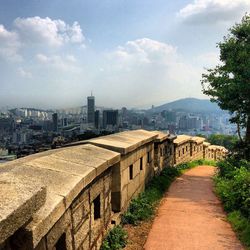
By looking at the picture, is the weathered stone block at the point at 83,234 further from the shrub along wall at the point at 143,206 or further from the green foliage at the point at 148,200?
the green foliage at the point at 148,200

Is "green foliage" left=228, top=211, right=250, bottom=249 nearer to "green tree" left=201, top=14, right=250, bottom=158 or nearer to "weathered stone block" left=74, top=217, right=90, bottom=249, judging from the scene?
"weathered stone block" left=74, top=217, right=90, bottom=249

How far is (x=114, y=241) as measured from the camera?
6691mm

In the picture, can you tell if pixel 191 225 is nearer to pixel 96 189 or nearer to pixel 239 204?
pixel 239 204

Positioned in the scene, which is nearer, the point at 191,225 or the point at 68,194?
the point at 68,194

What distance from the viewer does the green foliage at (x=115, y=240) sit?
252 inches

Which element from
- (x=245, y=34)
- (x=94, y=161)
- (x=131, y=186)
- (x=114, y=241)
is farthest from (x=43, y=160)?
(x=245, y=34)

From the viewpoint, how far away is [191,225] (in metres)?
8.39

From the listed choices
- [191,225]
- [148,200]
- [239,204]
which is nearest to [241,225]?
[191,225]

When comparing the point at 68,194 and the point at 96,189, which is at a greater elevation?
the point at 68,194

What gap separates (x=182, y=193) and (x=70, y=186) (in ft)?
28.5

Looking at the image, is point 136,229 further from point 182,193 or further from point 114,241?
point 182,193

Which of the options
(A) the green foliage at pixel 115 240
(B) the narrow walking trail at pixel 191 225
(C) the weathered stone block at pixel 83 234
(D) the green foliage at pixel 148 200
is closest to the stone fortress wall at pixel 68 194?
(C) the weathered stone block at pixel 83 234

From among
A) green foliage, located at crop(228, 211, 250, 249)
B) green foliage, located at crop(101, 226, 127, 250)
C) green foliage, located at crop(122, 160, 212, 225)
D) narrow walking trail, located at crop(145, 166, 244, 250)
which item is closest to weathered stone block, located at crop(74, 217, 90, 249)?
green foliage, located at crop(101, 226, 127, 250)

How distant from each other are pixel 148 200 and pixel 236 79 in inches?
353
